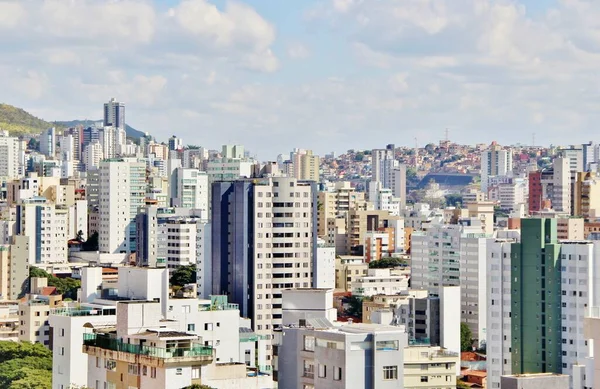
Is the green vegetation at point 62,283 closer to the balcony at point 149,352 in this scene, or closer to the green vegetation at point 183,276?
the green vegetation at point 183,276

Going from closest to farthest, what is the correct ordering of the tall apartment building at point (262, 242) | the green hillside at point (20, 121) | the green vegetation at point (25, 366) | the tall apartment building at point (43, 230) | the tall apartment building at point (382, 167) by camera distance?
the green vegetation at point (25, 366), the tall apartment building at point (262, 242), the tall apartment building at point (43, 230), the green hillside at point (20, 121), the tall apartment building at point (382, 167)

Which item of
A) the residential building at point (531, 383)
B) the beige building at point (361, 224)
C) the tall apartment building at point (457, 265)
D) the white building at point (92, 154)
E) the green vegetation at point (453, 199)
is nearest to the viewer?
the residential building at point (531, 383)

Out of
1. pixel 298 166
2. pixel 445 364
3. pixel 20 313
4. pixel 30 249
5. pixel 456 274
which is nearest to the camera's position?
pixel 445 364

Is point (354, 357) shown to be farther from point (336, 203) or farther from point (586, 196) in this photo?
point (586, 196)

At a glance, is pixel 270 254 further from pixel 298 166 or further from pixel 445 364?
pixel 298 166

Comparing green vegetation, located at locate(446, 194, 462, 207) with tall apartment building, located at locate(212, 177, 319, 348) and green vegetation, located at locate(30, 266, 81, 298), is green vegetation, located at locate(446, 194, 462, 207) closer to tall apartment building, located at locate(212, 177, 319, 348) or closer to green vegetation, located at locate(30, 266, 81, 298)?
green vegetation, located at locate(30, 266, 81, 298)

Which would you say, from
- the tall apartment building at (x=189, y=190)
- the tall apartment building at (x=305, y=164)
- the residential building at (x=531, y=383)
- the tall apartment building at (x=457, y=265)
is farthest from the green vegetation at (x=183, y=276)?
the tall apartment building at (x=305, y=164)

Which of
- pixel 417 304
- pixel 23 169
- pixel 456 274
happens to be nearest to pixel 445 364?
pixel 417 304

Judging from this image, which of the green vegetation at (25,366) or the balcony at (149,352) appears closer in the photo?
the balcony at (149,352)
